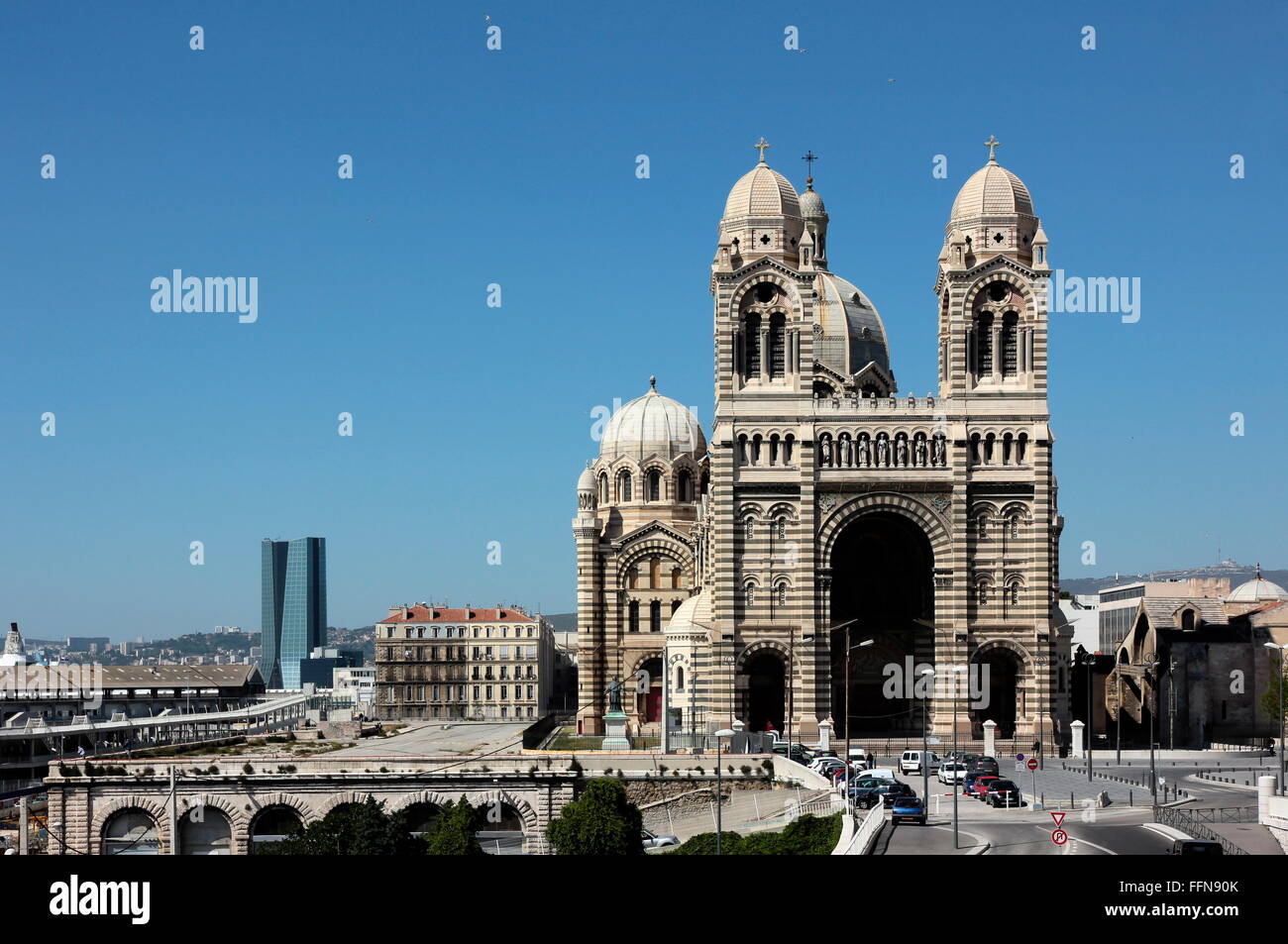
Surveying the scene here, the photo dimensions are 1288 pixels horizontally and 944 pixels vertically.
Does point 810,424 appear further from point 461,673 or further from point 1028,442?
point 461,673

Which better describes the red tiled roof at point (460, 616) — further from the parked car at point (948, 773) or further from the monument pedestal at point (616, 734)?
the parked car at point (948, 773)

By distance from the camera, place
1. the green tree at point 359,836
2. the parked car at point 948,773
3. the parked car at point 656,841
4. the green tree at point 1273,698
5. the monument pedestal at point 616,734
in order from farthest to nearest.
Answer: the green tree at point 1273,698, the monument pedestal at point 616,734, the parked car at point 656,841, the parked car at point 948,773, the green tree at point 359,836

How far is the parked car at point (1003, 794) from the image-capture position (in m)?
58.5

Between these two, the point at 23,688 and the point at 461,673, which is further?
the point at 23,688

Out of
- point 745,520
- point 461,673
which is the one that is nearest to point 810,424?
point 745,520

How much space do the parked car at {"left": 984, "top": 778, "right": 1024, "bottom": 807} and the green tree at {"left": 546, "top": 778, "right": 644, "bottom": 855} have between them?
13.2 meters

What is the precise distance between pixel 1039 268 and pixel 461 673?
89.1m

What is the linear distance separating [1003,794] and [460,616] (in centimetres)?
10855

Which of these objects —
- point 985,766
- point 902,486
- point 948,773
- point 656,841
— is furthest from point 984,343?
point 656,841

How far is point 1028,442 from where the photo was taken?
86875 millimetres

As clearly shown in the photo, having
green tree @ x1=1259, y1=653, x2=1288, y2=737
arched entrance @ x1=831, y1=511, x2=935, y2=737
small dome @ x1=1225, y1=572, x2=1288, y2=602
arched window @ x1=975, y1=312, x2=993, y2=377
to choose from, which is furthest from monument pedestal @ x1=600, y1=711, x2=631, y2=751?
small dome @ x1=1225, y1=572, x2=1288, y2=602

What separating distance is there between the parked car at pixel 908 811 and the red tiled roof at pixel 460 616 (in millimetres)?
108905

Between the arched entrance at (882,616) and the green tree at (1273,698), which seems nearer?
the arched entrance at (882,616)

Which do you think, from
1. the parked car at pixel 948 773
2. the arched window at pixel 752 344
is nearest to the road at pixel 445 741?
the arched window at pixel 752 344
